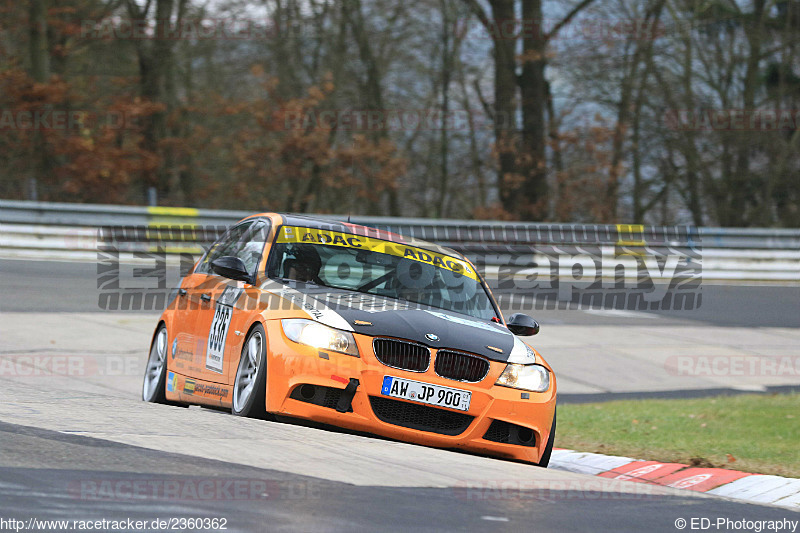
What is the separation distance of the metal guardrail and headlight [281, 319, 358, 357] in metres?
13.3

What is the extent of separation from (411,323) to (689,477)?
220 cm

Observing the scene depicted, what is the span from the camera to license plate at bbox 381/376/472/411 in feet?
20.1

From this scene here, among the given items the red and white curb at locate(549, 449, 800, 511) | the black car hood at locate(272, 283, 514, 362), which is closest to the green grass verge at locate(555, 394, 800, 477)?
the red and white curb at locate(549, 449, 800, 511)

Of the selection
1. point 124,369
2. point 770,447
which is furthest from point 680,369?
point 124,369

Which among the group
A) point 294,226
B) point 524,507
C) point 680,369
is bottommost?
point 680,369

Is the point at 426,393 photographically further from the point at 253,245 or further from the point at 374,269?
the point at 253,245

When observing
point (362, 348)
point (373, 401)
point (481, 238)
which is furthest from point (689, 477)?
point (481, 238)

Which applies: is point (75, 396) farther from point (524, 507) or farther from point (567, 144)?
point (567, 144)

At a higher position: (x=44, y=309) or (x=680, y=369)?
(x=44, y=309)

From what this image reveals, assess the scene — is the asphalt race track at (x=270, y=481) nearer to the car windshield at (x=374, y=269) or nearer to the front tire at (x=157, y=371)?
the front tire at (x=157, y=371)

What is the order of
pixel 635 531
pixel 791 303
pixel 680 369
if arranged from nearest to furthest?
pixel 635 531
pixel 680 369
pixel 791 303

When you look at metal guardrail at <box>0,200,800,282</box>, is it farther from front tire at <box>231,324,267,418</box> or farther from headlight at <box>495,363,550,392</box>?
headlight at <box>495,363,550,392</box>

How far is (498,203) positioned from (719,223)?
Result: 20.2 feet

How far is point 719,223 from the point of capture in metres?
28.5
